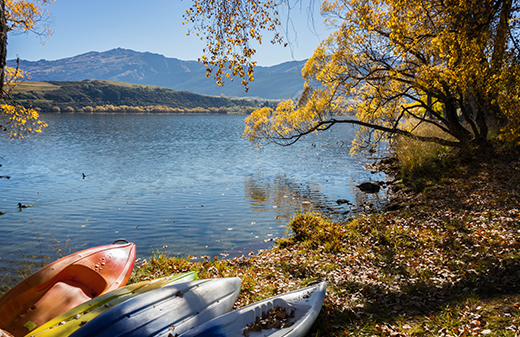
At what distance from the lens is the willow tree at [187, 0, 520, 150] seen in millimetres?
10273

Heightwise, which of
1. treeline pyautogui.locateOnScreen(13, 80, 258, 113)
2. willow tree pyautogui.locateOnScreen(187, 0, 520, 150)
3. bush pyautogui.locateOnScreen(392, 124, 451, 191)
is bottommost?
bush pyautogui.locateOnScreen(392, 124, 451, 191)

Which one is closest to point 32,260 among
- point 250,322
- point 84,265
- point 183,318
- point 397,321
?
point 84,265

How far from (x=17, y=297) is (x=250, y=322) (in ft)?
13.6

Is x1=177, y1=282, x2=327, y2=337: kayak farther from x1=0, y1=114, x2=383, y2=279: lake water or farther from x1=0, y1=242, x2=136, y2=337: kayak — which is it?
x1=0, y1=114, x2=383, y2=279: lake water

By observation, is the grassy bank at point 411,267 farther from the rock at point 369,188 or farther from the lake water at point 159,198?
the rock at point 369,188

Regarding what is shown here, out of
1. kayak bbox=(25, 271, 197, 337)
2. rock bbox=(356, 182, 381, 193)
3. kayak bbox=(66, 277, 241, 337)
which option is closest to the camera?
kayak bbox=(66, 277, 241, 337)

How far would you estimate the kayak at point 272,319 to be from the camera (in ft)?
14.2

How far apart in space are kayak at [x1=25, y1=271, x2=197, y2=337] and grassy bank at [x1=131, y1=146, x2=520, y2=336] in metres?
1.41

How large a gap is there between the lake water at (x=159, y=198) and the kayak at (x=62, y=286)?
3135 mm

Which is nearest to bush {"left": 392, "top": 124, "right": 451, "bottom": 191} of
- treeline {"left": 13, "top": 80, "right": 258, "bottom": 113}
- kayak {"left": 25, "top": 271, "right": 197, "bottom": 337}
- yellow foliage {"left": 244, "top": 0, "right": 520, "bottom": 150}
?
yellow foliage {"left": 244, "top": 0, "right": 520, "bottom": 150}

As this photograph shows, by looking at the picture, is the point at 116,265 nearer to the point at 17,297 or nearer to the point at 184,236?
the point at 17,297

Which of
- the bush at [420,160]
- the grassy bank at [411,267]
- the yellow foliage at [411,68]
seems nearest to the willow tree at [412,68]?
the yellow foliage at [411,68]

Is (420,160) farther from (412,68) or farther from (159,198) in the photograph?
(159,198)

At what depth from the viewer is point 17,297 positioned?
5188 mm
